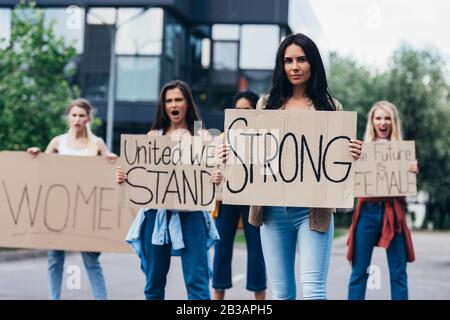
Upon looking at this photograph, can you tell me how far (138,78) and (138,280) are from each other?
1609 centimetres

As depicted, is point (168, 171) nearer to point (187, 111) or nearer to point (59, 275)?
point (187, 111)

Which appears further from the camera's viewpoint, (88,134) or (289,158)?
(88,134)

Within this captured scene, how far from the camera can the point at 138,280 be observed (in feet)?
33.5

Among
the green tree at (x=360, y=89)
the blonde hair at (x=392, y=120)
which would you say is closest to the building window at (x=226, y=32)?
the green tree at (x=360, y=89)

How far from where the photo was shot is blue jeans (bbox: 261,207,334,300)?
4543 mm

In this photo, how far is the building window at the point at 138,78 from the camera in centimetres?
2564

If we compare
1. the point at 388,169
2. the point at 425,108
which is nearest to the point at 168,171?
the point at 388,169

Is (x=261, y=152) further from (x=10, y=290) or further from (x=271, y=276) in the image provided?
(x=10, y=290)

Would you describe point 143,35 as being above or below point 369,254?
above

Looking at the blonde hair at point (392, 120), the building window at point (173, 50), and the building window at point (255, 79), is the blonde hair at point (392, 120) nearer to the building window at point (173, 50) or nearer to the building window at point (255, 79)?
the building window at point (173, 50)

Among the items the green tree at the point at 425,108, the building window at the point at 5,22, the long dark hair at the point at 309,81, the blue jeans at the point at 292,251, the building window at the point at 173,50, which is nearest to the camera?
the blue jeans at the point at 292,251

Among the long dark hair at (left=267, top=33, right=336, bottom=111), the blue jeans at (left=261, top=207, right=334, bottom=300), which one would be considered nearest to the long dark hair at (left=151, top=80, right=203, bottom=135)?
the long dark hair at (left=267, top=33, right=336, bottom=111)

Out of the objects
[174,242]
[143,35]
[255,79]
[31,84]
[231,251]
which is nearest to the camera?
[174,242]
